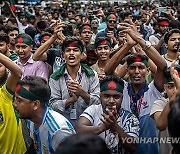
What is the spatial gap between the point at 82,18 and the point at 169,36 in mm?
6360

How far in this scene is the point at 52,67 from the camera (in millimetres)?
5023

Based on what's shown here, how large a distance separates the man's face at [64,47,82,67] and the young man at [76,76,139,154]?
0.78 m

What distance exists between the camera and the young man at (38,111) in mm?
2945

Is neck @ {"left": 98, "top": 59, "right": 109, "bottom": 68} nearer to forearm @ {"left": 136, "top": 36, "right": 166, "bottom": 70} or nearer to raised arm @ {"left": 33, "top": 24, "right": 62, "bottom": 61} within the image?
raised arm @ {"left": 33, "top": 24, "right": 62, "bottom": 61}

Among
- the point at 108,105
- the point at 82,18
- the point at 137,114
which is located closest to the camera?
the point at 108,105

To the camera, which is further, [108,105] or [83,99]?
[83,99]

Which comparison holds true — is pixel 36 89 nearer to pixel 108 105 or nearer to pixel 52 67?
pixel 108 105

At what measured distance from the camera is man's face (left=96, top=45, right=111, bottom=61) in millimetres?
4980

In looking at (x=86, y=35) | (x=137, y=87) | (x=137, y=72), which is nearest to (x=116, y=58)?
(x=137, y=72)

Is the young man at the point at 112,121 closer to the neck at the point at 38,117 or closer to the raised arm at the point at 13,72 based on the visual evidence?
the neck at the point at 38,117

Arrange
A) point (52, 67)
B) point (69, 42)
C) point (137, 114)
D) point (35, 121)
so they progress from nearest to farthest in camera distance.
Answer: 1. point (35, 121)
2. point (137, 114)
3. point (69, 42)
4. point (52, 67)

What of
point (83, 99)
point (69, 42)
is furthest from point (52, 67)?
point (83, 99)

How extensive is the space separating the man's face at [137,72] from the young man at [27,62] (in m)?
1.13

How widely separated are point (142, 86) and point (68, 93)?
0.75 metres
